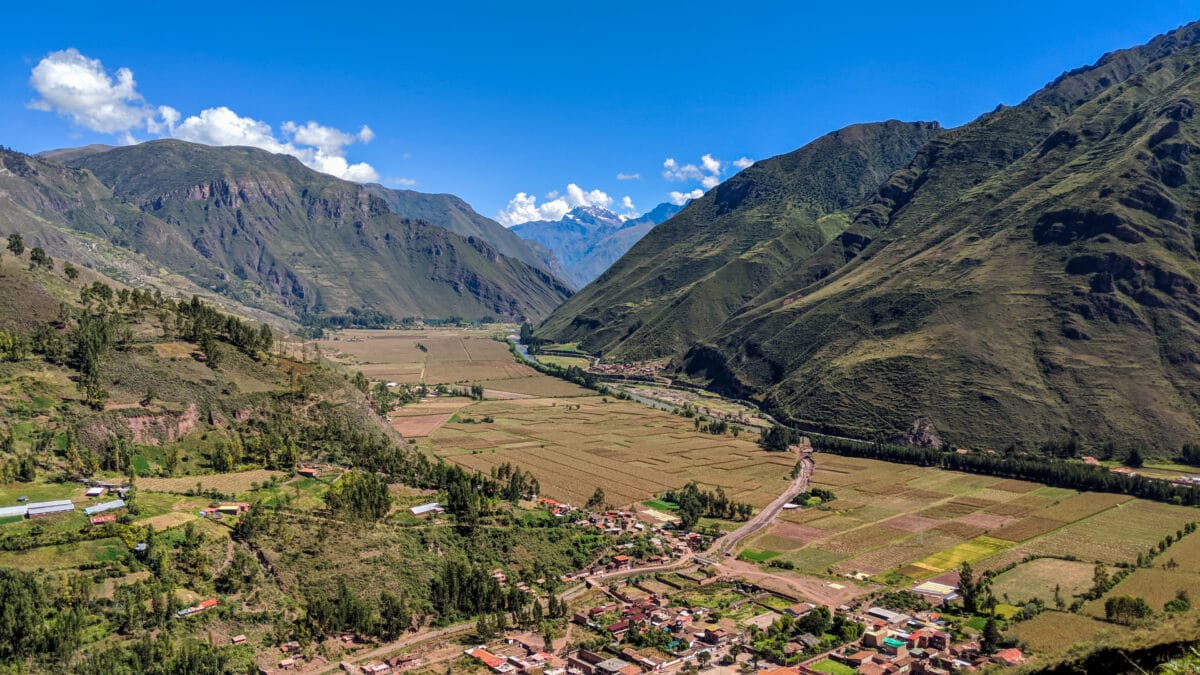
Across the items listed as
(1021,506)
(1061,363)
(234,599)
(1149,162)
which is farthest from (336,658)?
(1149,162)

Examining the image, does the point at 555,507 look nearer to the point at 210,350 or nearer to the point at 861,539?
the point at 861,539

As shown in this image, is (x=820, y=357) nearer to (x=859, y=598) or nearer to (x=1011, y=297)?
(x=1011, y=297)

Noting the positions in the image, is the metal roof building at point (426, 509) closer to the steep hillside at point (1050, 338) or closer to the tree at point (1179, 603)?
the tree at point (1179, 603)

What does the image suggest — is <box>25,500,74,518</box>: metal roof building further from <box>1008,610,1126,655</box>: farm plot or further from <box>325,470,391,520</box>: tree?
<box>1008,610,1126,655</box>: farm plot

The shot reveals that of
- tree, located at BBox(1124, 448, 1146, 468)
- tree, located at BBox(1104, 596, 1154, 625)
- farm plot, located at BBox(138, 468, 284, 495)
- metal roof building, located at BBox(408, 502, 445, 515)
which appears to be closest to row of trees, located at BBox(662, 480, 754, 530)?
metal roof building, located at BBox(408, 502, 445, 515)

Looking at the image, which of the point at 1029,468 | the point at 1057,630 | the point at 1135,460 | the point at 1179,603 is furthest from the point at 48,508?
the point at 1135,460

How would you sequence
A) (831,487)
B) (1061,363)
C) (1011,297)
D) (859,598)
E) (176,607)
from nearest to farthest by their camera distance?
(176,607), (859,598), (831,487), (1061,363), (1011,297)
